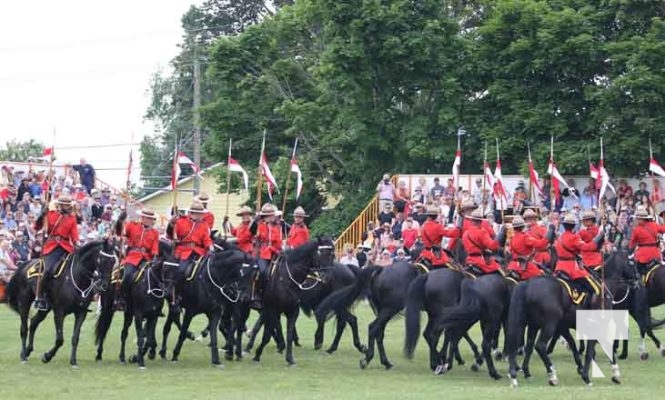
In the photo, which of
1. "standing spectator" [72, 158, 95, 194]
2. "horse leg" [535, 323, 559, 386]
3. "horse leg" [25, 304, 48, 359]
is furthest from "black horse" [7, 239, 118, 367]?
"standing spectator" [72, 158, 95, 194]

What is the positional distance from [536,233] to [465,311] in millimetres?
1865

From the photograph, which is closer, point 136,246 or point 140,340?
point 140,340

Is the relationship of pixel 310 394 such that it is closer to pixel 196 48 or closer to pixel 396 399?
pixel 396 399

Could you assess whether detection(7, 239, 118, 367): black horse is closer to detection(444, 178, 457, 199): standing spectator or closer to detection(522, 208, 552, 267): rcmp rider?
detection(522, 208, 552, 267): rcmp rider

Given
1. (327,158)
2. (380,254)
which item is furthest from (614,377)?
(327,158)

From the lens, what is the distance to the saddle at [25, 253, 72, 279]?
2155cm

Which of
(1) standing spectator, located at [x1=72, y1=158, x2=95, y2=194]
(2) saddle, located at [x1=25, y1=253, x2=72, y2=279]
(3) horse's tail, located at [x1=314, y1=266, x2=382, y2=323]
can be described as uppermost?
(1) standing spectator, located at [x1=72, y1=158, x2=95, y2=194]

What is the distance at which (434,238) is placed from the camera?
21.8 metres

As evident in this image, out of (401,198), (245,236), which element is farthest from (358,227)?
(245,236)

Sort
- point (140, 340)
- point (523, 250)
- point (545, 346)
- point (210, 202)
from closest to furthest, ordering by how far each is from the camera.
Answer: point (545, 346) → point (523, 250) → point (140, 340) → point (210, 202)

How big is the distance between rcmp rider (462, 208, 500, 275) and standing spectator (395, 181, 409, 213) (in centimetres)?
1761

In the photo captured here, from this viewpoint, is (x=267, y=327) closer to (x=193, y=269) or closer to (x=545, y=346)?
(x=193, y=269)

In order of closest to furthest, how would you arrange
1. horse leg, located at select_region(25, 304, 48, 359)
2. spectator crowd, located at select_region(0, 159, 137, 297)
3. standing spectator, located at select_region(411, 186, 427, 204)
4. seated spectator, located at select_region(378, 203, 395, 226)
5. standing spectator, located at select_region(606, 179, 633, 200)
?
horse leg, located at select_region(25, 304, 48, 359), standing spectator, located at select_region(606, 179, 633, 200), spectator crowd, located at select_region(0, 159, 137, 297), standing spectator, located at select_region(411, 186, 427, 204), seated spectator, located at select_region(378, 203, 395, 226)

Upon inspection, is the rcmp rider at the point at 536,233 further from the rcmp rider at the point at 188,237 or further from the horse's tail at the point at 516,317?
the rcmp rider at the point at 188,237
